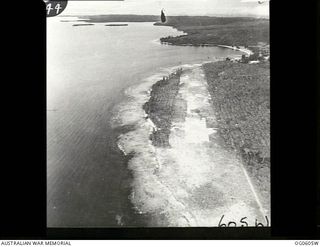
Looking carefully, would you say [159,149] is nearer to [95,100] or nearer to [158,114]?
[158,114]

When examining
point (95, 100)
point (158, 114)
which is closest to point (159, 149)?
point (158, 114)

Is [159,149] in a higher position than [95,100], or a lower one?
lower
